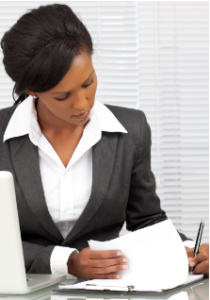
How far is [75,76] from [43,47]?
141 mm

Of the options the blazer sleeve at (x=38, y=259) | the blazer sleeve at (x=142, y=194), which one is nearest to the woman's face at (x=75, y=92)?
the blazer sleeve at (x=142, y=194)

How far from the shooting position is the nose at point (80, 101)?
1.37m

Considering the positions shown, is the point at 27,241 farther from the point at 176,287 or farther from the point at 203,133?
the point at 203,133

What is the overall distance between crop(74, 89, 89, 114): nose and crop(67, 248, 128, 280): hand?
460 mm

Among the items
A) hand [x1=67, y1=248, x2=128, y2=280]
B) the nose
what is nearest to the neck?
the nose

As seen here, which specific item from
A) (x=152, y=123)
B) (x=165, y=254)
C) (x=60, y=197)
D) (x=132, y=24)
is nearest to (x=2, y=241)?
(x=165, y=254)

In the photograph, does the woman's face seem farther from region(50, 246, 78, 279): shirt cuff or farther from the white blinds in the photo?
the white blinds

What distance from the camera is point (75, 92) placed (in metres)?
1.37

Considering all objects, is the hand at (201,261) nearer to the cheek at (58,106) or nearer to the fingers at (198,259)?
the fingers at (198,259)

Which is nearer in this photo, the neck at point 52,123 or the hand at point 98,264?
the hand at point 98,264

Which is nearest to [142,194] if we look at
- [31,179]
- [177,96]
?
[31,179]

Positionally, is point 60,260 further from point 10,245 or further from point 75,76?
point 75,76

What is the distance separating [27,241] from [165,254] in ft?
2.20

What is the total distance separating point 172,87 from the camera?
103 inches
